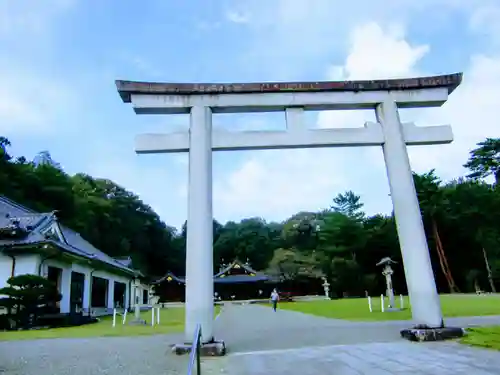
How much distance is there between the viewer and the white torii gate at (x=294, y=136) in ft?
22.6

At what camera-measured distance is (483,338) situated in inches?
257

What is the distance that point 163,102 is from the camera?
7449mm

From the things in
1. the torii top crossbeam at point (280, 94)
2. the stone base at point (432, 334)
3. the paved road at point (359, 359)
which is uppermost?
the torii top crossbeam at point (280, 94)

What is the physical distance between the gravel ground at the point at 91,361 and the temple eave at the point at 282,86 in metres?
4.75

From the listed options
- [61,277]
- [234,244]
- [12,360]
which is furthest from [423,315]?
[234,244]

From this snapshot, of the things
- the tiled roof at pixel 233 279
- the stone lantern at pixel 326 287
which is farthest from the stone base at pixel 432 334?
the tiled roof at pixel 233 279

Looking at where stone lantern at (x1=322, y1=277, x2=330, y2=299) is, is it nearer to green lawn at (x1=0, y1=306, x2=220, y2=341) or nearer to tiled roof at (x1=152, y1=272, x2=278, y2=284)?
tiled roof at (x1=152, y1=272, x2=278, y2=284)

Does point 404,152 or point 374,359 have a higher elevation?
point 404,152

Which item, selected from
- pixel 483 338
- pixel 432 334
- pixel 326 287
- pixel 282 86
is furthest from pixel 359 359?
pixel 326 287

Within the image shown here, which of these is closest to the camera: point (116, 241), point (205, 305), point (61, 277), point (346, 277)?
point (205, 305)

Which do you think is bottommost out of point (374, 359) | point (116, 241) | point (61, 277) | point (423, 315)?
point (374, 359)

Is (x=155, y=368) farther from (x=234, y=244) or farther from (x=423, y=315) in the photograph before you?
(x=234, y=244)

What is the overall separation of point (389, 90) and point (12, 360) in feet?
29.3

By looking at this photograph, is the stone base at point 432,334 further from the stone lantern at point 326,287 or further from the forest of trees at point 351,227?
the stone lantern at point 326,287
